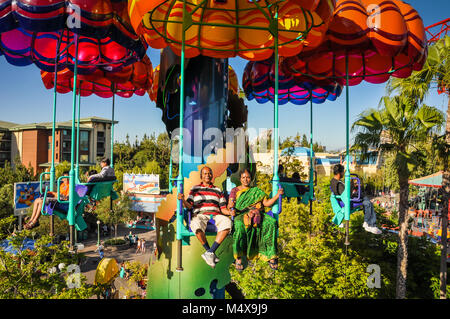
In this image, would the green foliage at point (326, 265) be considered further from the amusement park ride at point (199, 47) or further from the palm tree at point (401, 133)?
→ the amusement park ride at point (199, 47)

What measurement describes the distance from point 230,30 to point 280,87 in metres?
4.31

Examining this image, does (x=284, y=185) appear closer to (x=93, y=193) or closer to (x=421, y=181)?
(x=93, y=193)

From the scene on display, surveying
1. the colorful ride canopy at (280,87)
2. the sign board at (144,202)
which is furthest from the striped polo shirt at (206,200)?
the sign board at (144,202)

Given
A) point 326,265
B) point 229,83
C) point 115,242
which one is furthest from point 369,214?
point 115,242

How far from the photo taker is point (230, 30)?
6688 mm

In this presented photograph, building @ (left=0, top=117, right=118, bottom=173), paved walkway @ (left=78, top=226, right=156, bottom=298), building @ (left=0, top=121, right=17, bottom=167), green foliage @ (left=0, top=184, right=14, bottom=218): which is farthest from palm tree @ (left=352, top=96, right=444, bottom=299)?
building @ (left=0, top=121, right=17, bottom=167)

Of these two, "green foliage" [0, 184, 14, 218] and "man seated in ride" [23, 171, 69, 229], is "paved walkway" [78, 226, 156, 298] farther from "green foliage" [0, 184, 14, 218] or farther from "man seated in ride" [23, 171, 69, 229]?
"man seated in ride" [23, 171, 69, 229]

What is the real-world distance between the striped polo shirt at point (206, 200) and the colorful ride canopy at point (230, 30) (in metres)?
2.84

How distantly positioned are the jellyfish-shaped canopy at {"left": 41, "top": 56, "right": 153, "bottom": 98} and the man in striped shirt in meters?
5.47

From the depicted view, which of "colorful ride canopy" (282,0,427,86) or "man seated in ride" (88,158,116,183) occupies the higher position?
"colorful ride canopy" (282,0,427,86)

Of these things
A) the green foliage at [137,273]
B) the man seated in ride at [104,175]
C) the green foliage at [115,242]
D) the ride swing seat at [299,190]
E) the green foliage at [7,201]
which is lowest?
the green foliage at [115,242]

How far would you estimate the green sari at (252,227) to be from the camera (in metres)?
4.66

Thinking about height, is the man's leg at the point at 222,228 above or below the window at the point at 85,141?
below

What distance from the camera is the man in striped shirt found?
4730 mm
